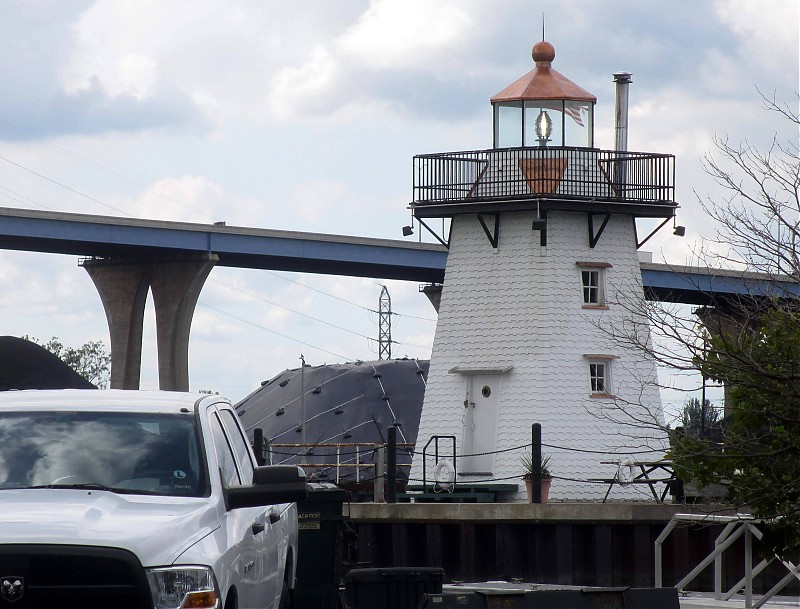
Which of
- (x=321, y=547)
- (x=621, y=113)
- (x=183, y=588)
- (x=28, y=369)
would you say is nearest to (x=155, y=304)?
(x=621, y=113)

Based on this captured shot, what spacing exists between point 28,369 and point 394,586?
7345mm

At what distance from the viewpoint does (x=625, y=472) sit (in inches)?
1249

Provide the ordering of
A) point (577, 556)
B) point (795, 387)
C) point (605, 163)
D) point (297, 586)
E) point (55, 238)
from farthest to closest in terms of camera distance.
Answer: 1. point (55, 238)
2. point (605, 163)
3. point (577, 556)
4. point (297, 586)
5. point (795, 387)

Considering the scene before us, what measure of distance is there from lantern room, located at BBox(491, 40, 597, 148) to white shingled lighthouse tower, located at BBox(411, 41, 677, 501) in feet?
0.10

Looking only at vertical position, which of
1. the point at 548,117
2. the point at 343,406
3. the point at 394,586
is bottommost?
the point at 394,586

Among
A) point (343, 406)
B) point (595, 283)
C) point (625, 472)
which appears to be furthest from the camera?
point (343, 406)

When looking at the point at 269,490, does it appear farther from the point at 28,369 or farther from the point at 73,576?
the point at 28,369

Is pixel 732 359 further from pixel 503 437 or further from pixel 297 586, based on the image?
pixel 503 437

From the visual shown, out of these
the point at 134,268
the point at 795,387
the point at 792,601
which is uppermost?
the point at 134,268

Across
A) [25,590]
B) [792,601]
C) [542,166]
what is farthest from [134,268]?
[25,590]

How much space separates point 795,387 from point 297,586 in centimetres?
516

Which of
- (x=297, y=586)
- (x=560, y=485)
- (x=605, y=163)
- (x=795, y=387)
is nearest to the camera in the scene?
(x=795, y=387)

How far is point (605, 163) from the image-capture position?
112 feet

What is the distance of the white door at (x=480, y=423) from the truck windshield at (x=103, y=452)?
2378 centimetres
